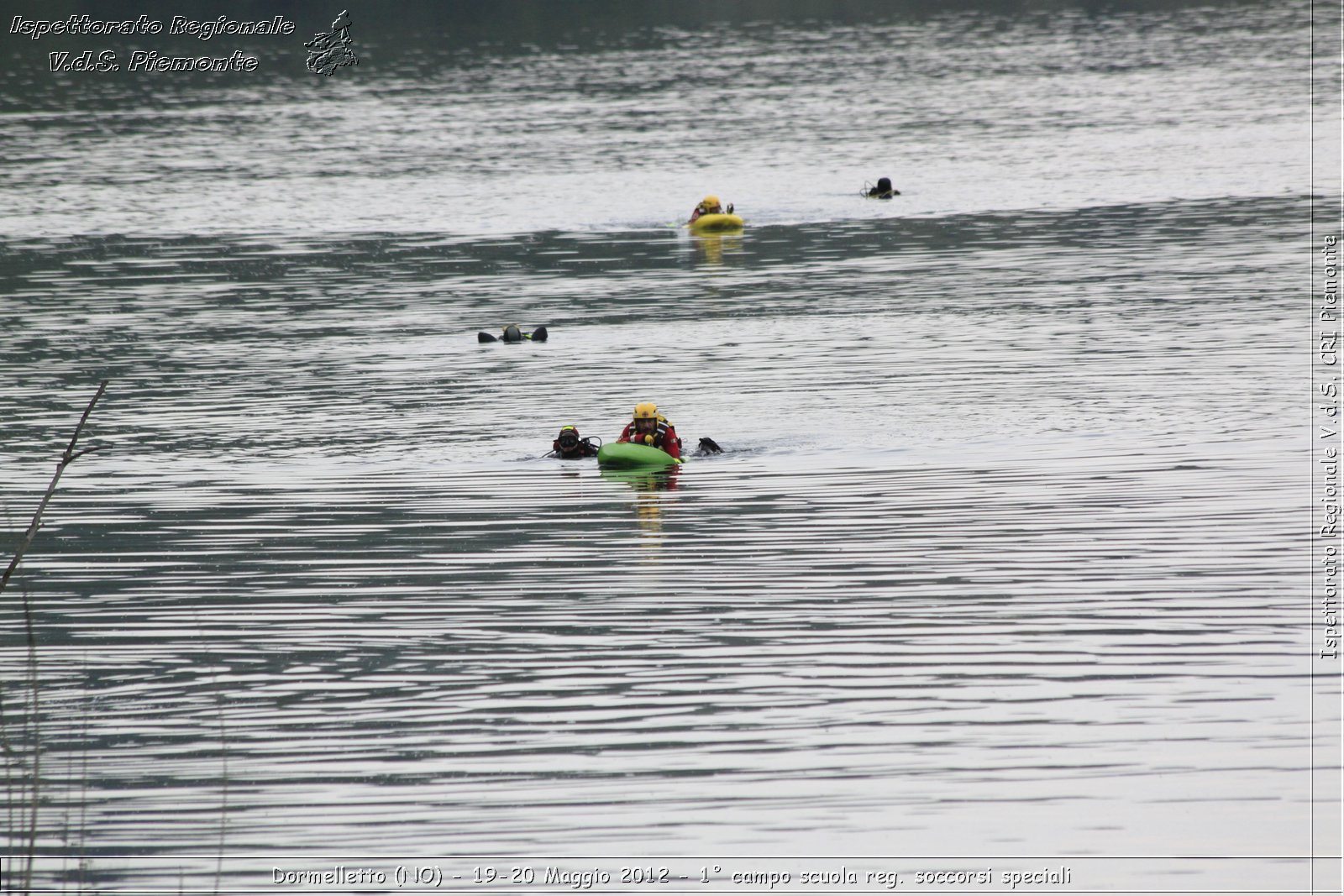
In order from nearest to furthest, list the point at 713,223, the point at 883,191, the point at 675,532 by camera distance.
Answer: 1. the point at 675,532
2. the point at 713,223
3. the point at 883,191

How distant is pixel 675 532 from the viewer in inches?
820

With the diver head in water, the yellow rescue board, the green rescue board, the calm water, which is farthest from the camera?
the diver head in water

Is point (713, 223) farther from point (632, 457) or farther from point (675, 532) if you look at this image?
point (675, 532)

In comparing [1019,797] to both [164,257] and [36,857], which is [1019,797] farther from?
[164,257]

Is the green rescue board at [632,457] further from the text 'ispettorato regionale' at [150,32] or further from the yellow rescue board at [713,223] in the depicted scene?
the text 'ispettorato regionale' at [150,32]

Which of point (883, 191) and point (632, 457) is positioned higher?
point (883, 191)

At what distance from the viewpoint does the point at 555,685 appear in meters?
15.3

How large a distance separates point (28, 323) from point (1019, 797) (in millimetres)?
29061

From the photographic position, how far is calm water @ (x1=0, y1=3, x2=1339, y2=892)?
12820mm

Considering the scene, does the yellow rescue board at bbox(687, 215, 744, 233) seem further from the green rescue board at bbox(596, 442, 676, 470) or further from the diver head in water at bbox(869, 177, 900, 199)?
the green rescue board at bbox(596, 442, 676, 470)

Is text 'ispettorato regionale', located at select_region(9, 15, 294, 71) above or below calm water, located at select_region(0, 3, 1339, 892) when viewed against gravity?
above

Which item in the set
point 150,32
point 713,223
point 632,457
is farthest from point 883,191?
point 150,32

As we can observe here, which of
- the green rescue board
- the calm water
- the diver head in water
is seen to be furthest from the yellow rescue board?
the green rescue board

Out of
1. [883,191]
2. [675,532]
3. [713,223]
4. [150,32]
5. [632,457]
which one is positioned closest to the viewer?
[675,532]
